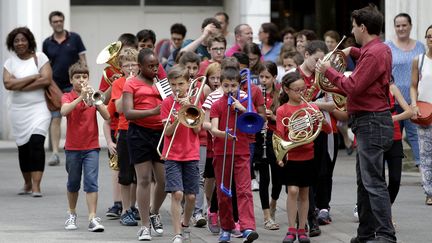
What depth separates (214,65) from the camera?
11.8m

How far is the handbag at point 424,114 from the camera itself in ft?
42.7

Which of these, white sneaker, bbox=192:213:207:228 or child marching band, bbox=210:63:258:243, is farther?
white sneaker, bbox=192:213:207:228

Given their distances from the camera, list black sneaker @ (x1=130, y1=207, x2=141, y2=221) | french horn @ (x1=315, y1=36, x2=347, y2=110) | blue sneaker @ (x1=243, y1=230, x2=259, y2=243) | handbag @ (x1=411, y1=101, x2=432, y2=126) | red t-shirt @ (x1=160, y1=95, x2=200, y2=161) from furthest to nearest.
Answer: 1. handbag @ (x1=411, y1=101, x2=432, y2=126)
2. black sneaker @ (x1=130, y1=207, x2=141, y2=221)
3. red t-shirt @ (x1=160, y1=95, x2=200, y2=161)
4. blue sneaker @ (x1=243, y1=230, x2=259, y2=243)
5. french horn @ (x1=315, y1=36, x2=347, y2=110)

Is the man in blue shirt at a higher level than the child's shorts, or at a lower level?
higher

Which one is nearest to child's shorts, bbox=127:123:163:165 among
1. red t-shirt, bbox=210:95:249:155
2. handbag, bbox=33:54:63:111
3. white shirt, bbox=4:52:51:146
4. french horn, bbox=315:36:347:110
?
red t-shirt, bbox=210:95:249:155

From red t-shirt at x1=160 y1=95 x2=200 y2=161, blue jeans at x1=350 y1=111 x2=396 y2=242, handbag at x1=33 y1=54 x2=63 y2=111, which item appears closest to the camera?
blue jeans at x1=350 y1=111 x2=396 y2=242

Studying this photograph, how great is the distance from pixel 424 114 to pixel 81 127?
147 inches

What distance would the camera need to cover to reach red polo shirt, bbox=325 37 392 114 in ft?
32.4

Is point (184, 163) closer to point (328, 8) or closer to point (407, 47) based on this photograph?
point (407, 47)

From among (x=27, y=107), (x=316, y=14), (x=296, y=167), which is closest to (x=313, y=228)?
(x=296, y=167)

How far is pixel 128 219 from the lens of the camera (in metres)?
11.9

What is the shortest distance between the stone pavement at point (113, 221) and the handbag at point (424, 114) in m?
0.88

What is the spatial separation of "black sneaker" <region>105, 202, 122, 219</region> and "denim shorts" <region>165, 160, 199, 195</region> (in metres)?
1.78

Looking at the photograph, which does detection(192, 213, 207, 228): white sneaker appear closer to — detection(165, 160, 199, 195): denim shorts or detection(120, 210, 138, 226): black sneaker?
detection(120, 210, 138, 226): black sneaker
